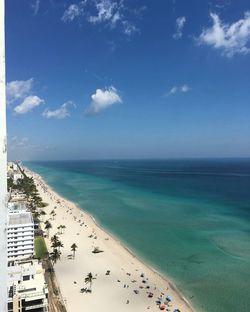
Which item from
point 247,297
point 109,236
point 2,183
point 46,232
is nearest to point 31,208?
point 46,232

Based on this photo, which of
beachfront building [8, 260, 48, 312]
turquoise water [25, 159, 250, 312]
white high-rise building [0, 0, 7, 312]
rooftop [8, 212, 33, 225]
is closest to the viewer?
white high-rise building [0, 0, 7, 312]

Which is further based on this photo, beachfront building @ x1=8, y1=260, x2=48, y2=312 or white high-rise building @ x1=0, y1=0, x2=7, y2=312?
beachfront building @ x1=8, y1=260, x2=48, y2=312

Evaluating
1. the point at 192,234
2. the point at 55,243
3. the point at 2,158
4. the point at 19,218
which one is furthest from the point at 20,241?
the point at 2,158

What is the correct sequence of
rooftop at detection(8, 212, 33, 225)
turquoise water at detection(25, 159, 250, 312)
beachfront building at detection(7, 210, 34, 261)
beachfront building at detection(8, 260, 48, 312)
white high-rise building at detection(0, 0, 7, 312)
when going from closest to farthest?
white high-rise building at detection(0, 0, 7, 312)
beachfront building at detection(8, 260, 48, 312)
turquoise water at detection(25, 159, 250, 312)
beachfront building at detection(7, 210, 34, 261)
rooftop at detection(8, 212, 33, 225)

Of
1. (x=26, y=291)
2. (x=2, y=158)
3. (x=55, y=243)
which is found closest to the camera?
(x=2, y=158)

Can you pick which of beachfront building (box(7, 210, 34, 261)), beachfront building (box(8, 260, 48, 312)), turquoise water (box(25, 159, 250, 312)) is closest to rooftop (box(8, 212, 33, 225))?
beachfront building (box(7, 210, 34, 261))

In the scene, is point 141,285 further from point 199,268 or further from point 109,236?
point 109,236

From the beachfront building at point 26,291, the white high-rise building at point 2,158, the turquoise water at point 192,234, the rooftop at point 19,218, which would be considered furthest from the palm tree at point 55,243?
the white high-rise building at point 2,158

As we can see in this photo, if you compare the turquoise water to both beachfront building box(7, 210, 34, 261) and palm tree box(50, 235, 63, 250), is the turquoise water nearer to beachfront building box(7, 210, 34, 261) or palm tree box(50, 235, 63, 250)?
palm tree box(50, 235, 63, 250)

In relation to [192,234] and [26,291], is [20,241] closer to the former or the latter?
[26,291]
